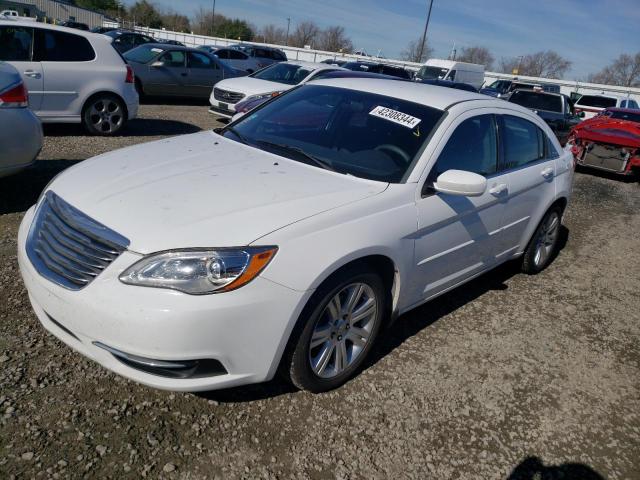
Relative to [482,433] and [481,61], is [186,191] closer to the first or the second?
[482,433]

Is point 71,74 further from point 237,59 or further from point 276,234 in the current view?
point 237,59

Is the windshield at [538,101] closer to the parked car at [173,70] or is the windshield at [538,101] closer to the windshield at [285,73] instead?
the windshield at [285,73]

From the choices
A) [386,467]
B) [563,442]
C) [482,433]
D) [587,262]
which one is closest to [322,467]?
[386,467]

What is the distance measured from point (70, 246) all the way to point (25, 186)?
3.64 metres

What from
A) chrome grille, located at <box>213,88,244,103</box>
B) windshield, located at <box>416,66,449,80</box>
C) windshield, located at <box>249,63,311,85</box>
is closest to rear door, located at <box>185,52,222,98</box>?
windshield, located at <box>249,63,311,85</box>

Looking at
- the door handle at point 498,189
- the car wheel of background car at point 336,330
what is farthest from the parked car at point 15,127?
the door handle at point 498,189

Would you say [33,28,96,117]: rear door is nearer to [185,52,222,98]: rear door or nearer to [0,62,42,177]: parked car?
[0,62,42,177]: parked car

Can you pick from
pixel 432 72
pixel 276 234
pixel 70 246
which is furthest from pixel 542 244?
pixel 432 72

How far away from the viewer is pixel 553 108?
13.5 meters

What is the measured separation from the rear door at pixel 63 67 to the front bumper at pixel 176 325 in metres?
6.28

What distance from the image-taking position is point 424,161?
315cm

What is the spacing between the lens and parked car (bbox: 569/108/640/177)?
10688 millimetres

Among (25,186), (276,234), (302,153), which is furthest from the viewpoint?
(25,186)

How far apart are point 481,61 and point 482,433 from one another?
3234 inches
